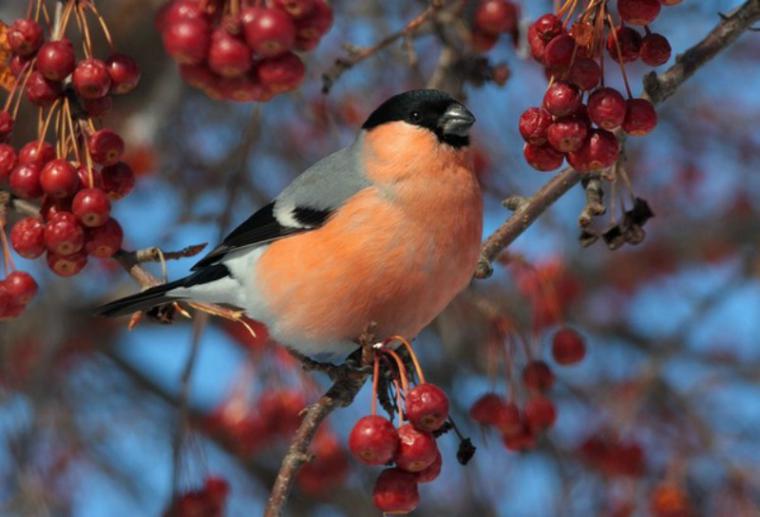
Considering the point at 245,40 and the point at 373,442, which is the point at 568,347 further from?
the point at 245,40

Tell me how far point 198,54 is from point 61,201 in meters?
0.60

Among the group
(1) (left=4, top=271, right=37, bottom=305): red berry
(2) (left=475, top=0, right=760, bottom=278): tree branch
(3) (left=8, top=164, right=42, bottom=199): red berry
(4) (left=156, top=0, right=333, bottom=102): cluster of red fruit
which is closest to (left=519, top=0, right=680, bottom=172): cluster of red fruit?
(2) (left=475, top=0, right=760, bottom=278): tree branch

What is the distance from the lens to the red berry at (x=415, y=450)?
227cm

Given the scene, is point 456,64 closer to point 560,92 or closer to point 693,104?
point 560,92

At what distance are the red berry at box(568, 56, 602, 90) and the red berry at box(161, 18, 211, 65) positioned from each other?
0.74m

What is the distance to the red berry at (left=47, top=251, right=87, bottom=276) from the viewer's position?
243cm

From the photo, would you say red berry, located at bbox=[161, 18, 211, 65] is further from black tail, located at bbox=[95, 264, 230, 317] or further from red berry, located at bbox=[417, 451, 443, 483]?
red berry, located at bbox=[417, 451, 443, 483]

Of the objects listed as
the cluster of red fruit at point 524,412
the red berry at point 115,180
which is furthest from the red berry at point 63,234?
the cluster of red fruit at point 524,412

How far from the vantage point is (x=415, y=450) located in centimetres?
227

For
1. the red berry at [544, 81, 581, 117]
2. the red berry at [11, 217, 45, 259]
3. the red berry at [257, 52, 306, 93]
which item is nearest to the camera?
the red berry at [257, 52, 306, 93]

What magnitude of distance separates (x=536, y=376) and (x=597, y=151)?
1180 millimetres

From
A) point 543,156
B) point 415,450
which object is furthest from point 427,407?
point 543,156

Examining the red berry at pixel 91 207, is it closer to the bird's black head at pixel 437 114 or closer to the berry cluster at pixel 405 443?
the berry cluster at pixel 405 443

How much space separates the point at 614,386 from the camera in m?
4.91
